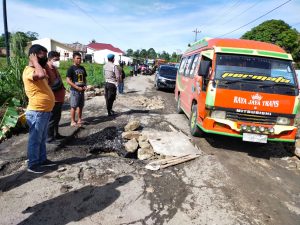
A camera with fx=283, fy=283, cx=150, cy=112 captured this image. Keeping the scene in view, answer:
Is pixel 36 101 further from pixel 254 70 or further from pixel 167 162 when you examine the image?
pixel 254 70

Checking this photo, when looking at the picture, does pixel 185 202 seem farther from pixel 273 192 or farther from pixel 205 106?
pixel 205 106

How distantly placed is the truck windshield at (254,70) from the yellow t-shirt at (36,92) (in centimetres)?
344

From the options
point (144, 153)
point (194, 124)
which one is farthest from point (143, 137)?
point (194, 124)

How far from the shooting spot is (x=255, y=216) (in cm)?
372

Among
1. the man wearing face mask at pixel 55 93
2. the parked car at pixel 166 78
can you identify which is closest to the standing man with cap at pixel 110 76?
the man wearing face mask at pixel 55 93

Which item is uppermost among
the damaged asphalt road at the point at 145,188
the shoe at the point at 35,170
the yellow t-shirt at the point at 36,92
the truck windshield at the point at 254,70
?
the truck windshield at the point at 254,70

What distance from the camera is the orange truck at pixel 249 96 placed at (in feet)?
18.9

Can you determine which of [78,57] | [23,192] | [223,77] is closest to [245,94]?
[223,77]

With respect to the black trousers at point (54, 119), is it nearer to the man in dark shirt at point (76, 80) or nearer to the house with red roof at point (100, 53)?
the man in dark shirt at point (76, 80)

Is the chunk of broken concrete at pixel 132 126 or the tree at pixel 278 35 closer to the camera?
the chunk of broken concrete at pixel 132 126

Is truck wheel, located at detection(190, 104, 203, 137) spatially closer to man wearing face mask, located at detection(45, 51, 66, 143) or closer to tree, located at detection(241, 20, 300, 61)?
man wearing face mask, located at detection(45, 51, 66, 143)

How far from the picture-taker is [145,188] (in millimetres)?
4250

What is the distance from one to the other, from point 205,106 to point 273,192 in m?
2.15

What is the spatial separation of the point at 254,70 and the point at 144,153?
2960 mm
